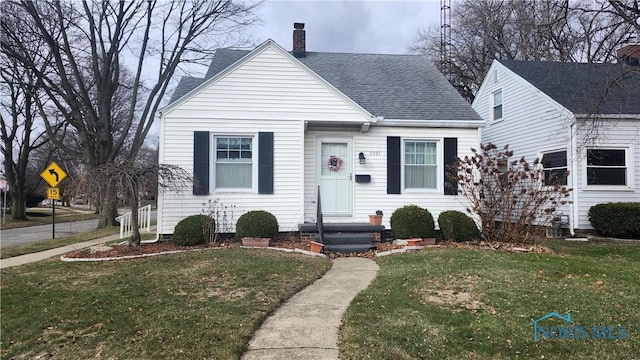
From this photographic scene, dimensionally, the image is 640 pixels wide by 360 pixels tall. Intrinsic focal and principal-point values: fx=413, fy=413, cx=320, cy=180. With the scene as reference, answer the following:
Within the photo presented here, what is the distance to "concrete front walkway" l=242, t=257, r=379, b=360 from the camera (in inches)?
150

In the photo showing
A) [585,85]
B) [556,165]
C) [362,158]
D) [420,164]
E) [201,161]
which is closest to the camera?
[201,161]

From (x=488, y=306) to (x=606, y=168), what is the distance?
9.70 m

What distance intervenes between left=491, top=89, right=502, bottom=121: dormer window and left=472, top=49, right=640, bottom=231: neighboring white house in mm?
1126

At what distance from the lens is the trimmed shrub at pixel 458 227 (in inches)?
396

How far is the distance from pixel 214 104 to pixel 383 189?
4897mm

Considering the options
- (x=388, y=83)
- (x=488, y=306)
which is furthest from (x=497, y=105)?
(x=488, y=306)

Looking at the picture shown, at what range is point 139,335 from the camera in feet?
13.7

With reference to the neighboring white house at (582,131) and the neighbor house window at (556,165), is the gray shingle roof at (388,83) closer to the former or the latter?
the neighboring white house at (582,131)

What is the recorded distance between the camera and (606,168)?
1208 centimetres

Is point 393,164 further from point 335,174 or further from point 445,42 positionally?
point 445,42

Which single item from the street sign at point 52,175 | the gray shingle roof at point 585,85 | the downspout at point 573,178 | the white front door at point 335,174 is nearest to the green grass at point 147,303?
the white front door at point 335,174

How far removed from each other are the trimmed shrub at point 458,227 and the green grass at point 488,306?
220 cm

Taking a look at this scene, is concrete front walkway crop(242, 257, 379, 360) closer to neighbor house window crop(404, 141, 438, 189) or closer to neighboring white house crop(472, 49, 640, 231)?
neighbor house window crop(404, 141, 438, 189)

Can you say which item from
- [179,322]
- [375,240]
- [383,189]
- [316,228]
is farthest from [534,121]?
[179,322]
